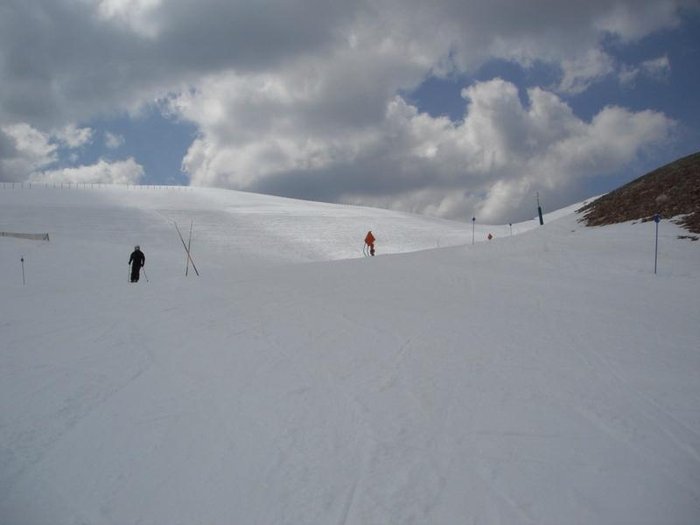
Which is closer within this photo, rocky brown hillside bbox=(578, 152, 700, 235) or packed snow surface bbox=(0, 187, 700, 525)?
packed snow surface bbox=(0, 187, 700, 525)

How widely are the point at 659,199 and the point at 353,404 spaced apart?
25.2 meters

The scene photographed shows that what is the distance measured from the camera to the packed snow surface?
4.29 meters

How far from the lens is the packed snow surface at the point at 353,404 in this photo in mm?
4289

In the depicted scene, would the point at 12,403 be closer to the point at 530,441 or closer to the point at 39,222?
the point at 530,441

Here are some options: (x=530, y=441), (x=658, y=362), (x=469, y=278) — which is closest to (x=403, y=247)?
(x=469, y=278)

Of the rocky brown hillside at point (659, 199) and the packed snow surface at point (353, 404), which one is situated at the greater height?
the rocky brown hillside at point (659, 199)

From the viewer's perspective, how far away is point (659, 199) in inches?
986

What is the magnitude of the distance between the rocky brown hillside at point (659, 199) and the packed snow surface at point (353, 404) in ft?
29.0

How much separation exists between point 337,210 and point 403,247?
68.2ft

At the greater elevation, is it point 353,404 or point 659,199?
point 659,199

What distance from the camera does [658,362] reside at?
7852 millimetres

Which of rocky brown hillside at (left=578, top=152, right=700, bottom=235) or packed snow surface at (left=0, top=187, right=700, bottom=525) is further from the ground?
rocky brown hillside at (left=578, top=152, right=700, bottom=235)

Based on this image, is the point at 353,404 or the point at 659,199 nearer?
the point at 353,404

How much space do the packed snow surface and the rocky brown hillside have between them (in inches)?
347
